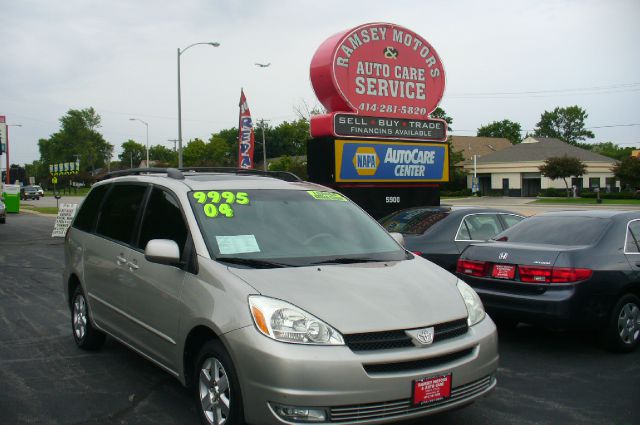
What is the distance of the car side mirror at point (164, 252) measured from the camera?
4.23 m

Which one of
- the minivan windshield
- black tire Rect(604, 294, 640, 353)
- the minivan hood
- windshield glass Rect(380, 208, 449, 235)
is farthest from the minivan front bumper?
windshield glass Rect(380, 208, 449, 235)

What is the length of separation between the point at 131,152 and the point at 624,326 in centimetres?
15240

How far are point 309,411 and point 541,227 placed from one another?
14.9 feet

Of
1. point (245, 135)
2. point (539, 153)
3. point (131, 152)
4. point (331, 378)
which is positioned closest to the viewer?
point (331, 378)

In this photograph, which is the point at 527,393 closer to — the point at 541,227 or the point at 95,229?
the point at 541,227

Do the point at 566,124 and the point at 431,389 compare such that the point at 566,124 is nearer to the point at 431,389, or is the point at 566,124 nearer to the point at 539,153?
the point at 539,153

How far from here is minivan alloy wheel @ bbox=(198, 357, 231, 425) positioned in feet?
12.5

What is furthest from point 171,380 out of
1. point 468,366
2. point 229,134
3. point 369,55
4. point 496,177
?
point 229,134

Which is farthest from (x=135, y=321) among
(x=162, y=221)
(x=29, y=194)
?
(x=29, y=194)

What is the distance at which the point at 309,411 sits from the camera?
3.46 m

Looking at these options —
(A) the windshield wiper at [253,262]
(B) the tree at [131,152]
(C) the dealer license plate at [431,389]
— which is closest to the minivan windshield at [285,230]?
(A) the windshield wiper at [253,262]

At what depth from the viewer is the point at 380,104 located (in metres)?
13.9

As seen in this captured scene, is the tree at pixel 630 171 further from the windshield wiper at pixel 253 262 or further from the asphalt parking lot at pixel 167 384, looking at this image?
the windshield wiper at pixel 253 262

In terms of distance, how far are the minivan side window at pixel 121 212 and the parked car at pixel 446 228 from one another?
395cm
